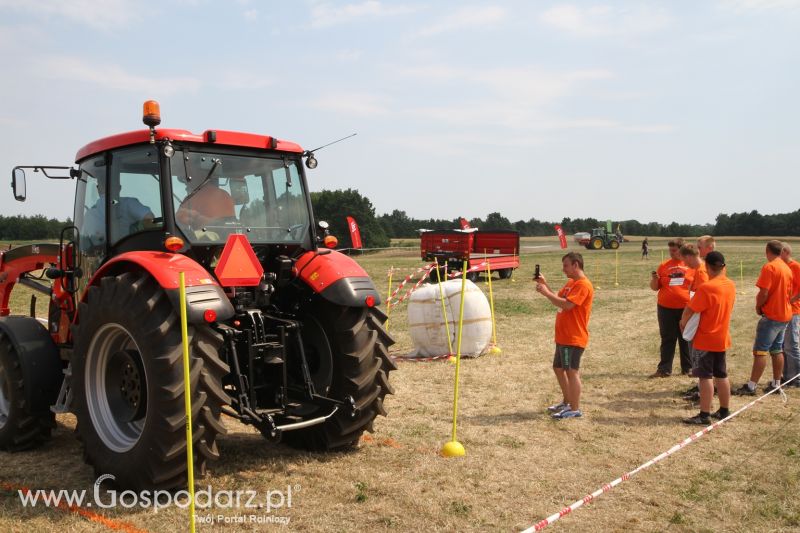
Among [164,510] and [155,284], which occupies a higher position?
[155,284]

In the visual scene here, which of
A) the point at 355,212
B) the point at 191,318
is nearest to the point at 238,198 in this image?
the point at 191,318

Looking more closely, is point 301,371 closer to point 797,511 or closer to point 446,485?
point 446,485

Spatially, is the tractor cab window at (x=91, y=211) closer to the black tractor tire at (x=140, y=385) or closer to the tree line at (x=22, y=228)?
the black tractor tire at (x=140, y=385)

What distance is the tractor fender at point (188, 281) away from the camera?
13.8ft

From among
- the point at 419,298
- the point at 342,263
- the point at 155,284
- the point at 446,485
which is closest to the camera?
the point at 155,284

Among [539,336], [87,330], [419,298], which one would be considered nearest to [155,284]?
[87,330]

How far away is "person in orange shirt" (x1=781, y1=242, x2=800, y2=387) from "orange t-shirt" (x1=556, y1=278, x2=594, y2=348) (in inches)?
114

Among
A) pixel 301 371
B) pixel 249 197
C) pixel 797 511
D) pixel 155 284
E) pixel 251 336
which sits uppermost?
pixel 249 197

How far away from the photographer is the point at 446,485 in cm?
480

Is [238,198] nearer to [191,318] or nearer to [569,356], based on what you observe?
[191,318]

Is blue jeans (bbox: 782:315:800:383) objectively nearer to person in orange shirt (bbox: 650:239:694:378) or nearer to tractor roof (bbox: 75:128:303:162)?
person in orange shirt (bbox: 650:239:694:378)

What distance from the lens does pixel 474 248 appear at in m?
30.0

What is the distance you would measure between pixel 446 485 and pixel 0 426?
3.78m

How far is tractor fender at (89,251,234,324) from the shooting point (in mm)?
4207
